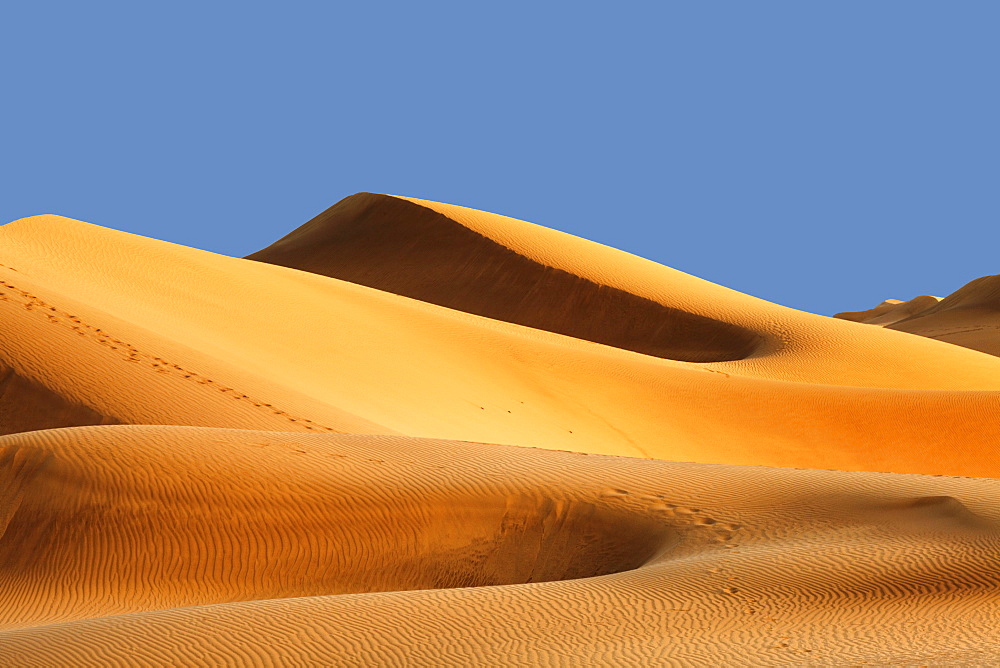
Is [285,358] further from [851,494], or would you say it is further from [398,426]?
[851,494]

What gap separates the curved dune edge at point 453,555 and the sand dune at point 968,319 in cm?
2896

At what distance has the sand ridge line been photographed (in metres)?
11.9

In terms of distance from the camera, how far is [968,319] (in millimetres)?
41594

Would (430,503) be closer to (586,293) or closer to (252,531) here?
(252,531)

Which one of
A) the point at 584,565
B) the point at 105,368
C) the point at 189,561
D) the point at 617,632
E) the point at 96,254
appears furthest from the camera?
the point at 96,254

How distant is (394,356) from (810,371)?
8908 mm

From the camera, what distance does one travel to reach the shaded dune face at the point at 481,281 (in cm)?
2525

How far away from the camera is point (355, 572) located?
25.0ft

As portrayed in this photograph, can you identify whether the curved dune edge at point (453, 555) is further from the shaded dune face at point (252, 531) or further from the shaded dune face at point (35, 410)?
the shaded dune face at point (35, 410)

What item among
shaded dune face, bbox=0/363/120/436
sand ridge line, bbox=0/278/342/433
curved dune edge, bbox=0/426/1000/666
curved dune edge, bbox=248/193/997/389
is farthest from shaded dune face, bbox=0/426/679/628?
curved dune edge, bbox=248/193/997/389

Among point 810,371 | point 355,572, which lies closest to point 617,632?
point 355,572

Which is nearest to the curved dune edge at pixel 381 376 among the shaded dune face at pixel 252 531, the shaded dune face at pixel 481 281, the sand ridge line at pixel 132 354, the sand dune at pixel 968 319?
the sand ridge line at pixel 132 354

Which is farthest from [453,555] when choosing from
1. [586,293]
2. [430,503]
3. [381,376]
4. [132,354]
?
[586,293]

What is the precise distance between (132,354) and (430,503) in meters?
5.76
